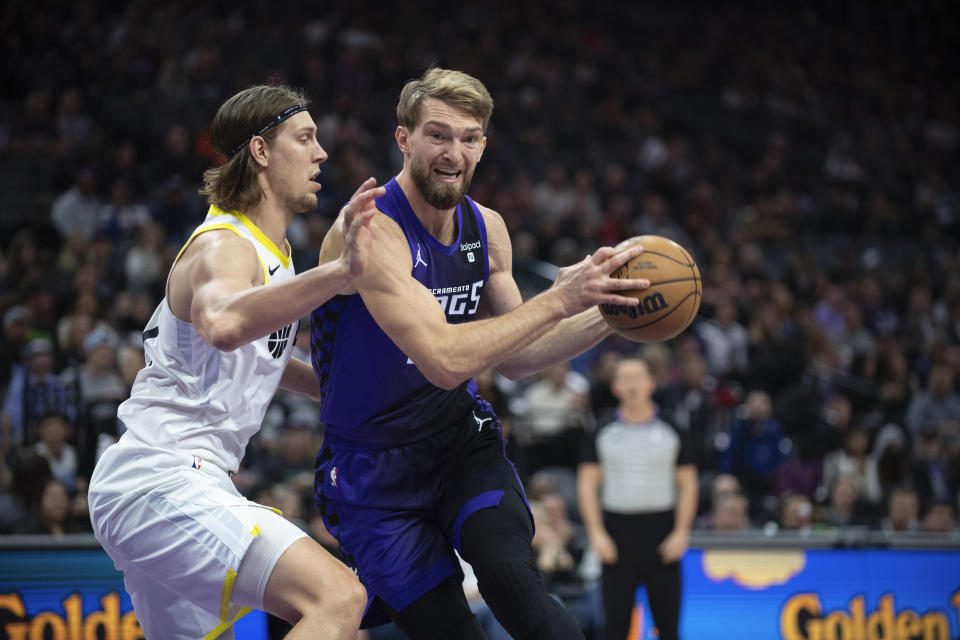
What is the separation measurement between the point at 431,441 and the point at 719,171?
14.5m

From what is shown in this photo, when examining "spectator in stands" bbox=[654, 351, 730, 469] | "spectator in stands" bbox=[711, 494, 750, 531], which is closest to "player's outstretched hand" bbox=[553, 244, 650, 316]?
"spectator in stands" bbox=[711, 494, 750, 531]

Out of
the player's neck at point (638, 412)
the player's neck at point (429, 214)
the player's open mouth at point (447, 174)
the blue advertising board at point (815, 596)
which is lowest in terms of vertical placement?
the blue advertising board at point (815, 596)

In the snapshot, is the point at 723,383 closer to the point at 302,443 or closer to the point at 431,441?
the point at 302,443

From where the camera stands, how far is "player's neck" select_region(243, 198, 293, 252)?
3.91 meters

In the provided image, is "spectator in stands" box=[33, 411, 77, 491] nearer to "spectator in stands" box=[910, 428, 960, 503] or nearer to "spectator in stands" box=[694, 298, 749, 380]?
"spectator in stands" box=[694, 298, 749, 380]

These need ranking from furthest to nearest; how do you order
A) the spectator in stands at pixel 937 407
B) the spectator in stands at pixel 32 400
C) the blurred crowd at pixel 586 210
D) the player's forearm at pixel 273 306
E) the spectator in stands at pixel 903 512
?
the spectator in stands at pixel 937 407, the spectator in stands at pixel 903 512, the blurred crowd at pixel 586 210, the spectator in stands at pixel 32 400, the player's forearm at pixel 273 306

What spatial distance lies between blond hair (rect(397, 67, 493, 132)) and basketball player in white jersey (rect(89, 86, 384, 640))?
0.42 meters

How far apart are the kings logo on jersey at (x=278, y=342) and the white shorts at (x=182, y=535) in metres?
0.48

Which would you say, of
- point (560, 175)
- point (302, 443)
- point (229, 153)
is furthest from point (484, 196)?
point (229, 153)

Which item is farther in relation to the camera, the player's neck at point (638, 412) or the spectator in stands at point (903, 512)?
the spectator in stands at point (903, 512)

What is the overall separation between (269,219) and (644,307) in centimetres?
146

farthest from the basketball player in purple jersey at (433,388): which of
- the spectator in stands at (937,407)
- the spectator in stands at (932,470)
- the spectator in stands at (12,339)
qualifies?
the spectator in stands at (937,407)

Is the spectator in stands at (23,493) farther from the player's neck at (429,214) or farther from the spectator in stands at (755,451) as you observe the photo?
the spectator in stands at (755,451)

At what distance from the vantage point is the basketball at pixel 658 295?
3.70 meters
